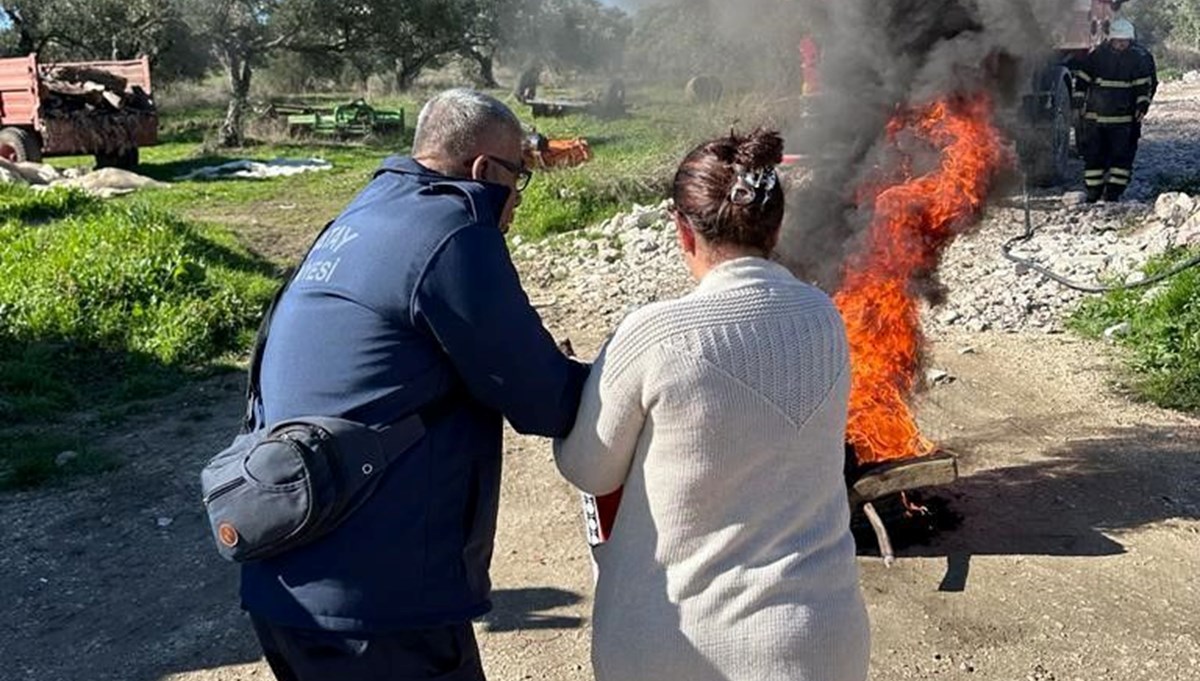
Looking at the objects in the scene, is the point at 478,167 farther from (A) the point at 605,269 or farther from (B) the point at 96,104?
(B) the point at 96,104

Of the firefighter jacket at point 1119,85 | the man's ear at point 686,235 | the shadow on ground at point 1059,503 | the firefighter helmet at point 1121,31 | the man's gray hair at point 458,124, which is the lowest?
the shadow on ground at point 1059,503

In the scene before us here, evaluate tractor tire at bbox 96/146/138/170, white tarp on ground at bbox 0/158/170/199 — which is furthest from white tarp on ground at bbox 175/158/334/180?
white tarp on ground at bbox 0/158/170/199

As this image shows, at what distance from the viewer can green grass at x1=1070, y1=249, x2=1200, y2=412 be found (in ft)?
22.6

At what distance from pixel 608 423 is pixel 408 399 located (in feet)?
1.24

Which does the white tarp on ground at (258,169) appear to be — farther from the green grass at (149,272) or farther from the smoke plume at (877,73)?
the smoke plume at (877,73)

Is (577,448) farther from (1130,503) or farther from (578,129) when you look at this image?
(578,129)

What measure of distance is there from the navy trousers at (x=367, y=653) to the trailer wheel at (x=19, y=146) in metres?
19.0

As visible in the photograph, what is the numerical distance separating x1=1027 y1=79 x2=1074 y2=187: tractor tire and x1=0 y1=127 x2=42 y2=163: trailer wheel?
15929mm

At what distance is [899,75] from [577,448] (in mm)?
4054

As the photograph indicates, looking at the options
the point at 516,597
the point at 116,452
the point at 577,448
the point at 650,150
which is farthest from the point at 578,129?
the point at 577,448

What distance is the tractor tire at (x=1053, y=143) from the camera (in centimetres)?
1309

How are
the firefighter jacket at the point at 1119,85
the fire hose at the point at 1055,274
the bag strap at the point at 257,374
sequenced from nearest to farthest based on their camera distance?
1. the bag strap at the point at 257,374
2. the fire hose at the point at 1055,274
3. the firefighter jacket at the point at 1119,85

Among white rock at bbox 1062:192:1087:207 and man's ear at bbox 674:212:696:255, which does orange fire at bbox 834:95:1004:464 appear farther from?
white rock at bbox 1062:192:1087:207

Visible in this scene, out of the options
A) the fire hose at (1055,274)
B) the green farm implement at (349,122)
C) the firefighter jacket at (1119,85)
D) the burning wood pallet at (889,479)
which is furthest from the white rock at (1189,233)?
the green farm implement at (349,122)
